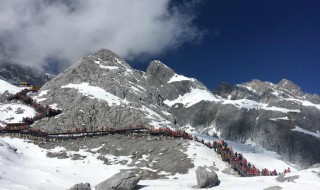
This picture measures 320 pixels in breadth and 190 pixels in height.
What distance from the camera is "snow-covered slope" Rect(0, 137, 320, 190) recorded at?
26.2 meters

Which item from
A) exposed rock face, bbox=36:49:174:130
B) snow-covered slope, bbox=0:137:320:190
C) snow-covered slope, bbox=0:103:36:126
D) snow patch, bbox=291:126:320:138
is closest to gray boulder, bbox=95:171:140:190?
snow-covered slope, bbox=0:137:320:190

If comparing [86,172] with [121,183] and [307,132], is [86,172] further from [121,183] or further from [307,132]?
[307,132]

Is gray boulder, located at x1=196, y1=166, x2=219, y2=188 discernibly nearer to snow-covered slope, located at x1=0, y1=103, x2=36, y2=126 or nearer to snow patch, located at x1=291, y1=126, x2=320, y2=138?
snow-covered slope, located at x1=0, y1=103, x2=36, y2=126

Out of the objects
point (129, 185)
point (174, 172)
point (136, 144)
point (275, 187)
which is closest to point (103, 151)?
point (136, 144)

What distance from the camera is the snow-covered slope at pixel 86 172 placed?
2616 cm

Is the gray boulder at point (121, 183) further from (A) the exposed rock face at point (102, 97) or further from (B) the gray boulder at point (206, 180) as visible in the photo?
(A) the exposed rock face at point (102, 97)

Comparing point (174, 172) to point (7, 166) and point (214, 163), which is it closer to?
point (214, 163)

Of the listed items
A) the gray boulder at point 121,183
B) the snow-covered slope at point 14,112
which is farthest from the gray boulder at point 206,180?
the snow-covered slope at point 14,112

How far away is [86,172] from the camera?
138 ft

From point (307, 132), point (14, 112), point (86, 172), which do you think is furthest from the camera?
point (307, 132)

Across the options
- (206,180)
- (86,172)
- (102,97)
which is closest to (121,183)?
(206,180)

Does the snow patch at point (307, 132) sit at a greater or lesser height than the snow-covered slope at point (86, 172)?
greater

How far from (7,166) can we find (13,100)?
1927 inches

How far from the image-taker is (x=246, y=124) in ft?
650
